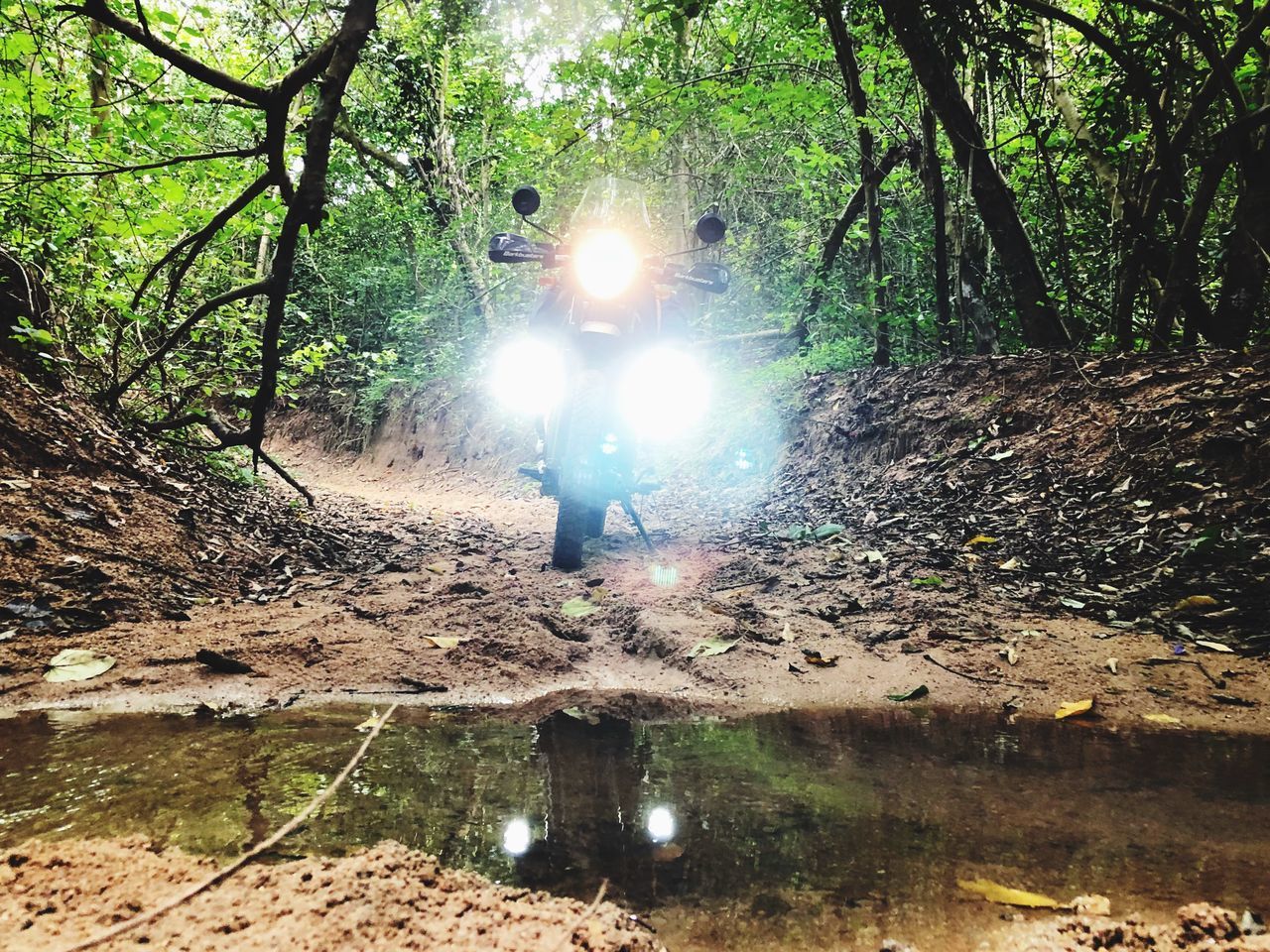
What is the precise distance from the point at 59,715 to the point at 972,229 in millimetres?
7158

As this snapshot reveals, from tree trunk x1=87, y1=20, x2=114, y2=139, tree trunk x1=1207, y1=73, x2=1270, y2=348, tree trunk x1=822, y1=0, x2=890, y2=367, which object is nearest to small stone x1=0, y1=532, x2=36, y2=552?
tree trunk x1=87, y1=20, x2=114, y2=139

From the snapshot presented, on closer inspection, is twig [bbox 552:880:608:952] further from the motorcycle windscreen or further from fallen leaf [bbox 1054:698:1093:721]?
the motorcycle windscreen

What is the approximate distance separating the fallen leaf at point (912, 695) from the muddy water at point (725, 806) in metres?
0.26

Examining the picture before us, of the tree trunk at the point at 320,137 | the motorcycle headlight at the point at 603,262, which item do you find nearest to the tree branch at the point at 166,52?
the tree trunk at the point at 320,137

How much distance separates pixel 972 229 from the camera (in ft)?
20.1

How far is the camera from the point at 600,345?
4.13m

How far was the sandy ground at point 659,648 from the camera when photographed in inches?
87.9

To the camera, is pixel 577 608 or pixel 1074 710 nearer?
pixel 1074 710

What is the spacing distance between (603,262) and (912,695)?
3.06 m

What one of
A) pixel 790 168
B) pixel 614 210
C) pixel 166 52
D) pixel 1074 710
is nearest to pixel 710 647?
pixel 1074 710

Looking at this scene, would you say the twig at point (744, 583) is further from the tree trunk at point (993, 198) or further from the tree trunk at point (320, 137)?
the tree trunk at point (993, 198)

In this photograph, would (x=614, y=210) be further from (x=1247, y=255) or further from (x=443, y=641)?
(x=1247, y=255)

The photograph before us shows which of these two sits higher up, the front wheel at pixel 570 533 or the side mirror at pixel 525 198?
the side mirror at pixel 525 198

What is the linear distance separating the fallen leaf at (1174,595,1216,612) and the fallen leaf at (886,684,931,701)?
1374 millimetres
